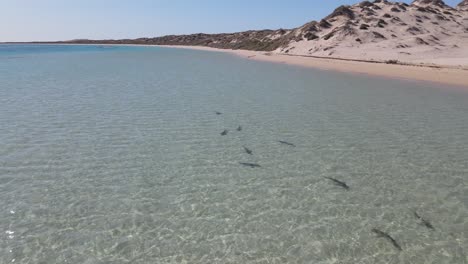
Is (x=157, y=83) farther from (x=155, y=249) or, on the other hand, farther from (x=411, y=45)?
(x=411, y=45)

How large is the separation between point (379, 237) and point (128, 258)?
490 cm

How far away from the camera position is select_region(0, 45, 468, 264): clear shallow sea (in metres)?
7.20

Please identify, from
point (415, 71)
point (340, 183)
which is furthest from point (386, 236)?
point (415, 71)

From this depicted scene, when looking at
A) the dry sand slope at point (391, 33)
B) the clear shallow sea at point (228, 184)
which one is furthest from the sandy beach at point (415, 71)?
the clear shallow sea at point (228, 184)

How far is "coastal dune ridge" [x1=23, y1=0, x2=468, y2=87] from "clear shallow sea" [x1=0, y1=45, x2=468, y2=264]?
22.0m

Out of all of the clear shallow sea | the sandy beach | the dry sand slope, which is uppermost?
the dry sand slope

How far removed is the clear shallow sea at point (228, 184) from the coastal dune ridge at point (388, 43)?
22.0 m

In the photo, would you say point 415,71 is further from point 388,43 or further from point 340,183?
point 340,183

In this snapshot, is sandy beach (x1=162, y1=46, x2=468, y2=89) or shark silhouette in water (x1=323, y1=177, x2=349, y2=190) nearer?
shark silhouette in water (x1=323, y1=177, x2=349, y2=190)

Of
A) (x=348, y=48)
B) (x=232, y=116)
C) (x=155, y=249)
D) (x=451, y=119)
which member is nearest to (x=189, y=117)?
(x=232, y=116)

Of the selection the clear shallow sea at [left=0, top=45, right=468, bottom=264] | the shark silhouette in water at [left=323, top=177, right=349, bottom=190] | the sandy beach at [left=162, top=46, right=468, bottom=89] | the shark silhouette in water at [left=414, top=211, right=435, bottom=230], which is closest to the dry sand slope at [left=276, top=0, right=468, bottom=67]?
the sandy beach at [left=162, top=46, right=468, bottom=89]

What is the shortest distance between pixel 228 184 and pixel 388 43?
61116 mm

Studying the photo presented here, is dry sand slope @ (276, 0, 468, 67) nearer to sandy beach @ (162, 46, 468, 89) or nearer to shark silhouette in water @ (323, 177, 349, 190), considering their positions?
sandy beach @ (162, 46, 468, 89)

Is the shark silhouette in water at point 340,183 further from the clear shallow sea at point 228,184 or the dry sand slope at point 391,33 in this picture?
the dry sand slope at point 391,33
